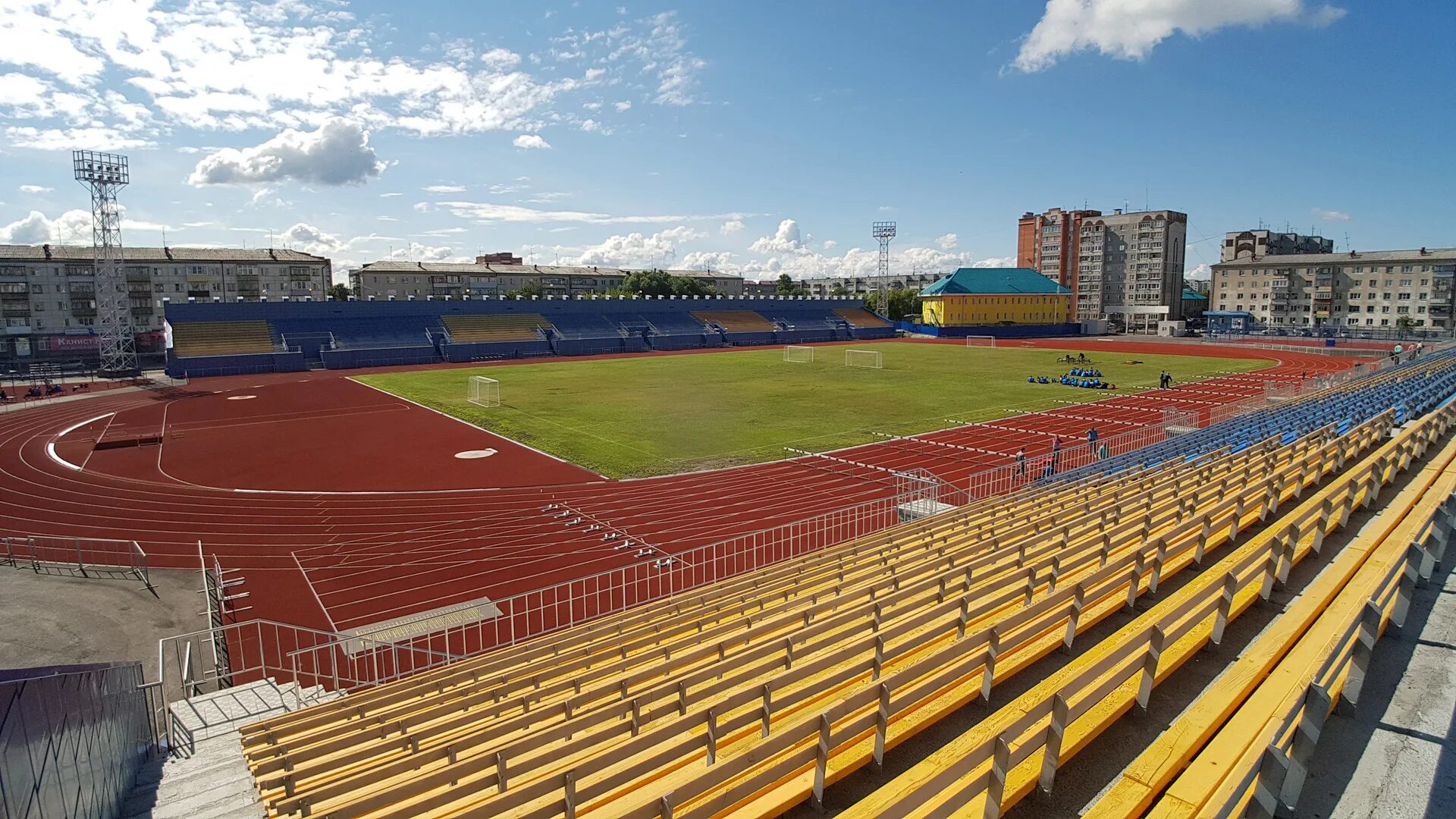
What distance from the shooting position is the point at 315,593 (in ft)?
48.3

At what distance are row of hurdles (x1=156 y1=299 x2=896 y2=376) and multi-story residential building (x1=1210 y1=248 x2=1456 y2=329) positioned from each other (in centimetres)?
5461

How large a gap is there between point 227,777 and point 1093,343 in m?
84.7

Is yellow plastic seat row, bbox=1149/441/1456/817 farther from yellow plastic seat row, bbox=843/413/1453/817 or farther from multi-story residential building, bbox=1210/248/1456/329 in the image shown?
multi-story residential building, bbox=1210/248/1456/329

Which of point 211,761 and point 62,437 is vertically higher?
point 62,437

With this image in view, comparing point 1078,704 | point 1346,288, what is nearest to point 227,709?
point 1078,704

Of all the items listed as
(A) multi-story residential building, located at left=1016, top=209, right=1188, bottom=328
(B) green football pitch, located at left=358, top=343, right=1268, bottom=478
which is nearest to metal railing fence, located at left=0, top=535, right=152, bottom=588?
(B) green football pitch, located at left=358, top=343, right=1268, bottom=478

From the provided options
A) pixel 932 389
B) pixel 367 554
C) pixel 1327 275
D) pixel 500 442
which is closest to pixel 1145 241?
pixel 1327 275

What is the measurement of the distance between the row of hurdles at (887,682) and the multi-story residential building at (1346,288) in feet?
359

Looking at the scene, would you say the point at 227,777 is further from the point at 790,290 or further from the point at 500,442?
the point at 790,290

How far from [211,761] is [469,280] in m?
124

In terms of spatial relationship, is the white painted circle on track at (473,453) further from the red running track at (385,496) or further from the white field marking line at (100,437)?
the white field marking line at (100,437)

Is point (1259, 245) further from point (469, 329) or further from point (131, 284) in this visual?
point (131, 284)

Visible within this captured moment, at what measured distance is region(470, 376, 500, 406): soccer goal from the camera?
38969 millimetres

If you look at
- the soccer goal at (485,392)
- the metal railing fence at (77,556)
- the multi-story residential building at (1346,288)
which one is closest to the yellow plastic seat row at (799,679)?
the metal railing fence at (77,556)
